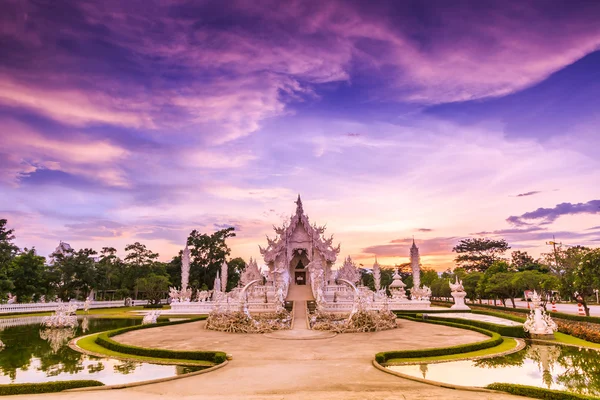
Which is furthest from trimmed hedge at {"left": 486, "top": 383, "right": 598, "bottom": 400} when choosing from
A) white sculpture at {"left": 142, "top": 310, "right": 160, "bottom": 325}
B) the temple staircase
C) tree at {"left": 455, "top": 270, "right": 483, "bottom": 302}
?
tree at {"left": 455, "top": 270, "right": 483, "bottom": 302}

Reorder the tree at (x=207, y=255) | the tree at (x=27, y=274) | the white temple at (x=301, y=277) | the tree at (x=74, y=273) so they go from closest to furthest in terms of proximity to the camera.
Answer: the white temple at (x=301, y=277) < the tree at (x=27, y=274) < the tree at (x=74, y=273) < the tree at (x=207, y=255)

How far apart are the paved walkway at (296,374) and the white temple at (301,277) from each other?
42.3ft

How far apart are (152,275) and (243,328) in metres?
35.6

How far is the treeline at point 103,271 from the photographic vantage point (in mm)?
38469

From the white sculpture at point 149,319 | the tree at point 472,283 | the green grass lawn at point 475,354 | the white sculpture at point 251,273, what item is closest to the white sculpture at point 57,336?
the white sculpture at point 149,319

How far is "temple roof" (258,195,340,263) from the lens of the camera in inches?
1453

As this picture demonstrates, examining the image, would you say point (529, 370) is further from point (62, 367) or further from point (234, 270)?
point (234, 270)

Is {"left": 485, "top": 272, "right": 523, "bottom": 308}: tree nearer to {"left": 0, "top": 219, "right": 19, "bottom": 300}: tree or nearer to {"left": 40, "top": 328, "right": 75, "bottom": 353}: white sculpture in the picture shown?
{"left": 40, "top": 328, "right": 75, "bottom": 353}: white sculpture

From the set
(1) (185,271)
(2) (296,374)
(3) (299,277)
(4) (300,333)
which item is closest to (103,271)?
(1) (185,271)

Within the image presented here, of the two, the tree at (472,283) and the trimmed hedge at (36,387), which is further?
the tree at (472,283)

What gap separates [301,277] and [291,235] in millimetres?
5303

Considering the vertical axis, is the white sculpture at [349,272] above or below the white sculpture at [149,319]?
above

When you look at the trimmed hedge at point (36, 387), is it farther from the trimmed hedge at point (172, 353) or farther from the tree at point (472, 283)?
the tree at point (472, 283)

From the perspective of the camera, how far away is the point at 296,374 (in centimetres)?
1064
